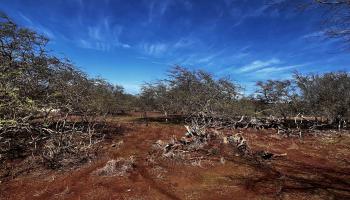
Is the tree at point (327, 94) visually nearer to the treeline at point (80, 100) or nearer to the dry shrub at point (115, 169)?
the treeline at point (80, 100)

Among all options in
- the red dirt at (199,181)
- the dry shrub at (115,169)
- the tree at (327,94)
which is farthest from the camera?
the tree at (327,94)

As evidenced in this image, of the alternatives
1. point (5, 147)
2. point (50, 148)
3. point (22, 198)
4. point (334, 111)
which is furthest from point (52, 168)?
point (334, 111)

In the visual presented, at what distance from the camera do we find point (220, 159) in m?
11.1

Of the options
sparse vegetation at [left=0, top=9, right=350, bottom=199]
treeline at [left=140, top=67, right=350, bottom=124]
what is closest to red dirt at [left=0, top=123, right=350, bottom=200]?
sparse vegetation at [left=0, top=9, right=350, bottom=199]

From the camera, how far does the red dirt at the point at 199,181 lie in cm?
807

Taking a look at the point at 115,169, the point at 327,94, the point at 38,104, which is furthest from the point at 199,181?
the point at 327,94

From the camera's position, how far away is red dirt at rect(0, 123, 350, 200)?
8070mm

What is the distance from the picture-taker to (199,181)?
9062 mm

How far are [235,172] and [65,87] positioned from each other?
33.6 ft

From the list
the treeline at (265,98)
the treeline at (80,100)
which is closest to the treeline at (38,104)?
the treeline at (80,100)

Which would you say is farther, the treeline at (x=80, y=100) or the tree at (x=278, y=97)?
the tree at (x=278, y=97)

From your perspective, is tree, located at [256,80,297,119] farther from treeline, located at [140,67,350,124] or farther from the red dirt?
the red dirt

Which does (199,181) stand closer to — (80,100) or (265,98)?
(80,100)

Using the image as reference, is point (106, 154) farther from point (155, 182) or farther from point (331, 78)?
point (331, 78)
